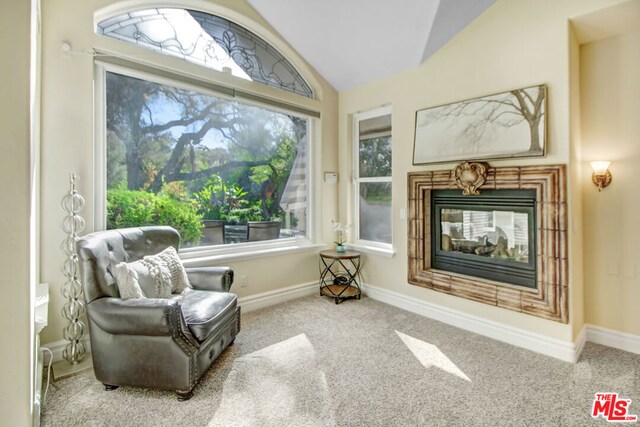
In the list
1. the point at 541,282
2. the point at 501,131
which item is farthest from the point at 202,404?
the point at 501,131

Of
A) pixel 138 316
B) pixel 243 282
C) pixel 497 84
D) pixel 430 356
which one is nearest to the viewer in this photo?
pixel 138 316

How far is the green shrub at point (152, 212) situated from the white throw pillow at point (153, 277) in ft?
1.49

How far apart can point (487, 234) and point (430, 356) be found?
1.29 metres

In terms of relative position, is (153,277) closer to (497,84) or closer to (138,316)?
(138,316)

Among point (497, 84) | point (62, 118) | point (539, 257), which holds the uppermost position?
point (497, 84)

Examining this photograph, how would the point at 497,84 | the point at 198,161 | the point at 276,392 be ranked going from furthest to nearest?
the point at 198,161, the point at 497,84, the point at 276,392

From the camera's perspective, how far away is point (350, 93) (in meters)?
4.11

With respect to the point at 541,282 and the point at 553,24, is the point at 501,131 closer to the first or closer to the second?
the point at 553,24

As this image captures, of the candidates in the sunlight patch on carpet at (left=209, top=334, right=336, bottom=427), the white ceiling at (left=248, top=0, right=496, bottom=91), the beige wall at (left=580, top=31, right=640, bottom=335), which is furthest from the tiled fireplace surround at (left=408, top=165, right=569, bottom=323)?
the sunlight patch on carpet at (left=209, top=334, right=336, bottom=427)

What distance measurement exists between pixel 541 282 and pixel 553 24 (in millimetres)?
2033

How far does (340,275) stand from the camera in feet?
13.9

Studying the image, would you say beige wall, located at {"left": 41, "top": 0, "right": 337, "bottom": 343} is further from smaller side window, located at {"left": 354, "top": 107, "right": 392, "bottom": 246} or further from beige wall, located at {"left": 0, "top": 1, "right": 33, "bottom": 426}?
smaller side window, located at {"left": 354, "top": 107, "right": 392, "bottom": 246}

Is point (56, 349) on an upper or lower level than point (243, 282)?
lower

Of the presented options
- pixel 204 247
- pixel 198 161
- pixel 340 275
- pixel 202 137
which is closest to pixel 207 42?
pixel 202 137
